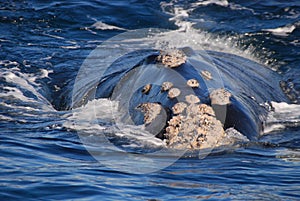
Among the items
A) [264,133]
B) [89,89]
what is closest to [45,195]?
[264,133]

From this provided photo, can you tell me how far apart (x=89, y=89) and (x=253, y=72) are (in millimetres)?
2742

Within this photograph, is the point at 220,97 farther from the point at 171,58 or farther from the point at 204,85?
the point at 171,58

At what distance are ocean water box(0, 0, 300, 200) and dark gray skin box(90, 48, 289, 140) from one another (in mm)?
243

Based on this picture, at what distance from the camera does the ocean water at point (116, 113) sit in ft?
20.2

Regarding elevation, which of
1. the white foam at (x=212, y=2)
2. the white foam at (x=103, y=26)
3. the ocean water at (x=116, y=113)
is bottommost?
the ocean water at (x=116, y=113)

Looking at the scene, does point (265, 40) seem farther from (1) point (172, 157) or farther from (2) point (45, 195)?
(2) point (45, 195)

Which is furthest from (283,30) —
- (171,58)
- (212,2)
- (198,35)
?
(171,58)

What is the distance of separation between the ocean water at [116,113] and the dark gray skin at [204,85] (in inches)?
9.6

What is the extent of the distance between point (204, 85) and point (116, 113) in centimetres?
117

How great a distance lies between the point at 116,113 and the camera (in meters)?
8.66

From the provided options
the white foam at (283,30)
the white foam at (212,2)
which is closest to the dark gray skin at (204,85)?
the white foam at (283,30)

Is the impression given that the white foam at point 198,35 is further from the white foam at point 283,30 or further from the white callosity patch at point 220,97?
the white callosity patch at point 220,97

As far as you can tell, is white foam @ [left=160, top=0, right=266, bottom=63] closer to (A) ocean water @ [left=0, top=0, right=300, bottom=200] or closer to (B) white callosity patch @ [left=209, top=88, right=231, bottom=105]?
(A) ocean water @ [left=0, top=0, right=300, bottom=200]

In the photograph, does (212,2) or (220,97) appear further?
(212,2)
